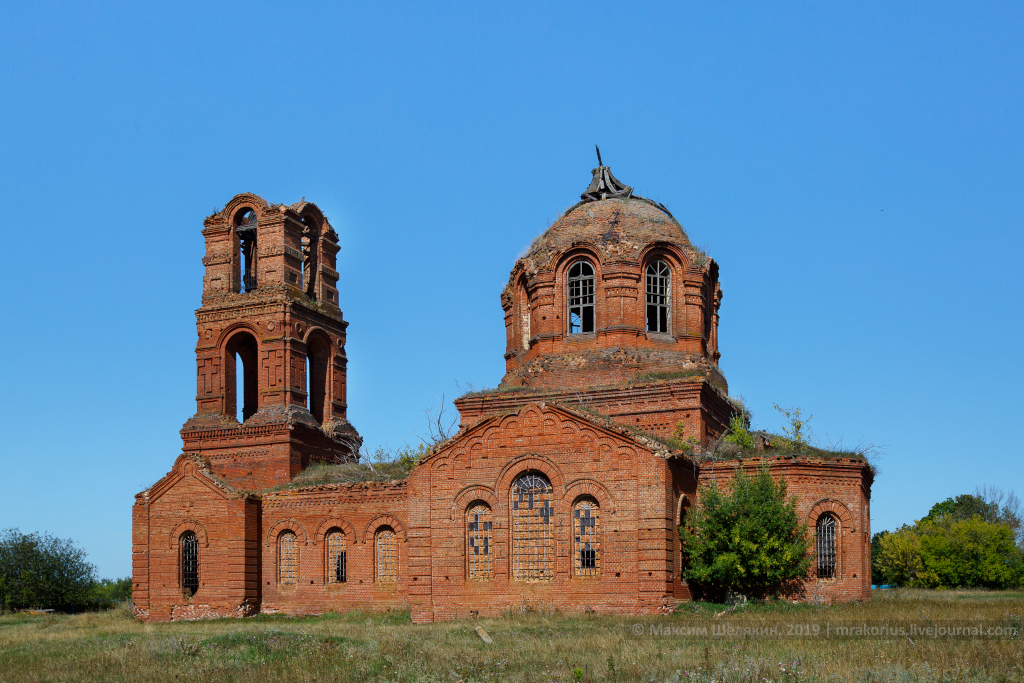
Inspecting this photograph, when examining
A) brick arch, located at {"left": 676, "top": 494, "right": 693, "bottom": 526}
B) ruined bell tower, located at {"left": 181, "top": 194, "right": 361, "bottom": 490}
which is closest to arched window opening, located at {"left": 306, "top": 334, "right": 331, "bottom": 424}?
ruined bell tower, located at {"left": 181, "top": 194, "right": 361, "bottom": 490}

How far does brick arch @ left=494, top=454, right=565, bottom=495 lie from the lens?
25.4m

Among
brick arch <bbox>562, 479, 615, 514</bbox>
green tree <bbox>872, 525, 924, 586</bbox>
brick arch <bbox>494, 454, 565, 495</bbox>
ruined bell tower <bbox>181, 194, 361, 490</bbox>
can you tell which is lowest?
green tree <bbox>872, 525, 924, 586</bbox>

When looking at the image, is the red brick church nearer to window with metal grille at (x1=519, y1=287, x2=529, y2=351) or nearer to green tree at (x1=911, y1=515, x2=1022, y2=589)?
window with metal grille at (x1=519, y1=287, x2=529, y2=351)

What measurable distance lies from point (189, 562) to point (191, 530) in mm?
877

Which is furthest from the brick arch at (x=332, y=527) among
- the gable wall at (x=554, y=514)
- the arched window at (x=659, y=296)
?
the arched window at (x=659, y=296)

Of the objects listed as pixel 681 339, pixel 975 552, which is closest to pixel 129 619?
pixel 681 339

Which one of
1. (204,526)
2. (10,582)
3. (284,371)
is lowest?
(10,582)

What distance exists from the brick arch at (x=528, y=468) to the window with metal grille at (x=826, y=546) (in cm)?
594

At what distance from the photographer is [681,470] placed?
25.6 meters

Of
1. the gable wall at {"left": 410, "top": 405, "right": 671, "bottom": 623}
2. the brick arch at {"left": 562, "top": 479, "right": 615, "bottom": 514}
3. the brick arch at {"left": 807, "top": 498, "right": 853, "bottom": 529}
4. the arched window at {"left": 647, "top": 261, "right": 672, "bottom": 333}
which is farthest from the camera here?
the arched window at {"left": 647, "top": 261, "right": 672, "bottom": 333}

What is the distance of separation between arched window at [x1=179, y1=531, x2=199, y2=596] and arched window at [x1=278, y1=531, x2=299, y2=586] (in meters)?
2.33

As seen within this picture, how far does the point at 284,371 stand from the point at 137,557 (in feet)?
20.8

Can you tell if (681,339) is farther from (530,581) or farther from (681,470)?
(530,581)

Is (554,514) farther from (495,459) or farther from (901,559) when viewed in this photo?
(901,559)
